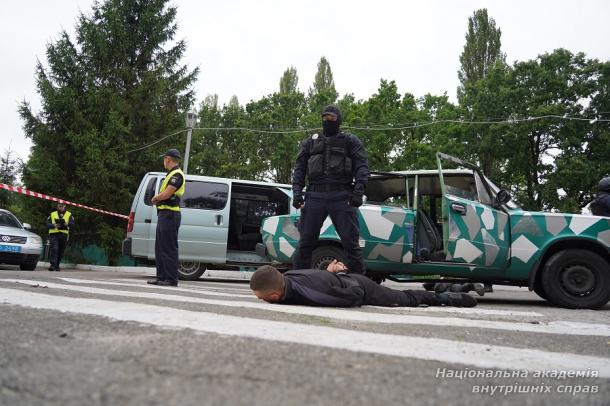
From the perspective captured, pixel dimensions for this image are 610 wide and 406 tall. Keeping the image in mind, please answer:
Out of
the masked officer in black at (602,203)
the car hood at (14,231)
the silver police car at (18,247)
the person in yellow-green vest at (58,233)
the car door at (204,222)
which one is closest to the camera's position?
the masked officer in black at (602,203)

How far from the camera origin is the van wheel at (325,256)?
7.22 meters

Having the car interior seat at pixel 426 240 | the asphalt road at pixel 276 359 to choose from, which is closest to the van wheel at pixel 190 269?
the car interior seat at pixel 426 240

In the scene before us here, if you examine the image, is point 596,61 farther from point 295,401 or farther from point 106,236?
point 295,401

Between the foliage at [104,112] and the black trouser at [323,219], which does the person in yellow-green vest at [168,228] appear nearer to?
the black trouser at [323,219]

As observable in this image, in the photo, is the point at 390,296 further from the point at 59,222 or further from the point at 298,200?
the point at 59,222

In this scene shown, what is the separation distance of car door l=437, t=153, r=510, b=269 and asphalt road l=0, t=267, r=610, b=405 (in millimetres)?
2757

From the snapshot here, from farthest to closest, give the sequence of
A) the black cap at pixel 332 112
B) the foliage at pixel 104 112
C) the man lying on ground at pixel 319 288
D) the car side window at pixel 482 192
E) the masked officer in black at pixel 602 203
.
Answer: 1. the foliage at pixel 104 112
2. the masked officer in black at pixel 602 203
3. the car side window at pixel 482 192
4. the black cap at pixel 332 112
5. the man lying on ground at pixel 319 288

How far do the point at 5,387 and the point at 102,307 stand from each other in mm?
2062

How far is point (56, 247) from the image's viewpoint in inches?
489

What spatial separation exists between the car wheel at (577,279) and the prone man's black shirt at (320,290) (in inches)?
125

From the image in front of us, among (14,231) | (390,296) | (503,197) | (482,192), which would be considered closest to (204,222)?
(14,231)

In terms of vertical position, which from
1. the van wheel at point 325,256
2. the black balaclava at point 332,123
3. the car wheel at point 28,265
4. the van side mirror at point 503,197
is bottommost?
the car wheel at point 28,265

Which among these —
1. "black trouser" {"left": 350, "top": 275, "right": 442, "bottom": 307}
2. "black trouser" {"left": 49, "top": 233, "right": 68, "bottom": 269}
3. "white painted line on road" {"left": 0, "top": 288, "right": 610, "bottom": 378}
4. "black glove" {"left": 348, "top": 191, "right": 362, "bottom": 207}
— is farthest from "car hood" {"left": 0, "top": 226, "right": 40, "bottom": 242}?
"black trouser" {"left": 350, "top": 275, "right": 442, "bottom": 307}

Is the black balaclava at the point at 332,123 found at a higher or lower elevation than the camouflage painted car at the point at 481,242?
higher
